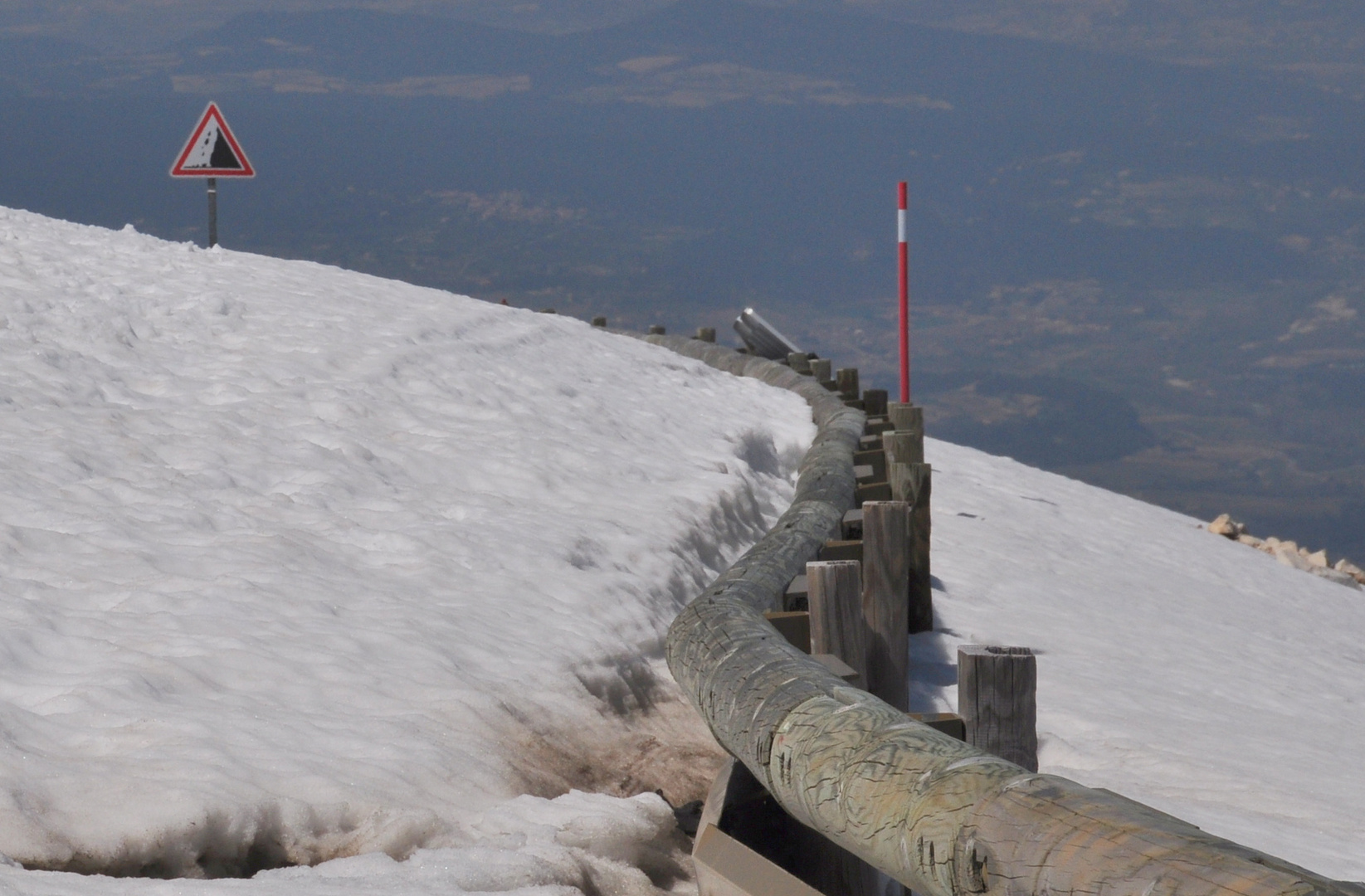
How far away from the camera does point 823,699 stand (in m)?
3.00

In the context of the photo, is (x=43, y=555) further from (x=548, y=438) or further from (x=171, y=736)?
(x=548, y=438)

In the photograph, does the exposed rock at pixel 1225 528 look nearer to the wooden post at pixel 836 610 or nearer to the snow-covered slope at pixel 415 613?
the snow-covered slope at pixel 415 613

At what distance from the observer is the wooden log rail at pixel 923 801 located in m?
1.98

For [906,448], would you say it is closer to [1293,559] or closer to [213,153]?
[213,153]

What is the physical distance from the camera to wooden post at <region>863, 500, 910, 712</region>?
5.38 meters

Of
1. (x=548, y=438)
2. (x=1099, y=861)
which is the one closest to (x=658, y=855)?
(x=1099, y=861)

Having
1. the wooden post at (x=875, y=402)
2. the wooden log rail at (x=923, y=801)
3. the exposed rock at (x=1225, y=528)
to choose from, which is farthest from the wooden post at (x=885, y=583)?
the exposed rock at (x=1225, y=528)

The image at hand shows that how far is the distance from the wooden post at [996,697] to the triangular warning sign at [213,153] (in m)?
11.0

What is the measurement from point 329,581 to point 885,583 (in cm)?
227

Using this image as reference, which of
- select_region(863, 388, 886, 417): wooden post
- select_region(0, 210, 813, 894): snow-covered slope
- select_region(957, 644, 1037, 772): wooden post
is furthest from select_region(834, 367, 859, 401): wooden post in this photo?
select_region(957, 644, 1037, 772): wooden post

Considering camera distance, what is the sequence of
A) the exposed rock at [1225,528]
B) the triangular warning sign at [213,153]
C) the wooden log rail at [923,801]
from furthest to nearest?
the exposed rock at [1225,528] < the triangular warning sign at [213,153] < the wooden log rail at [923,801]

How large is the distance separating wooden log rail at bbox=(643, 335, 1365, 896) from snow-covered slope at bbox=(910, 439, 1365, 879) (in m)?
2.34

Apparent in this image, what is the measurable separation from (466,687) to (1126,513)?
37.6 feet

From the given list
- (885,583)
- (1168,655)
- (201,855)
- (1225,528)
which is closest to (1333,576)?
(1225,528)
